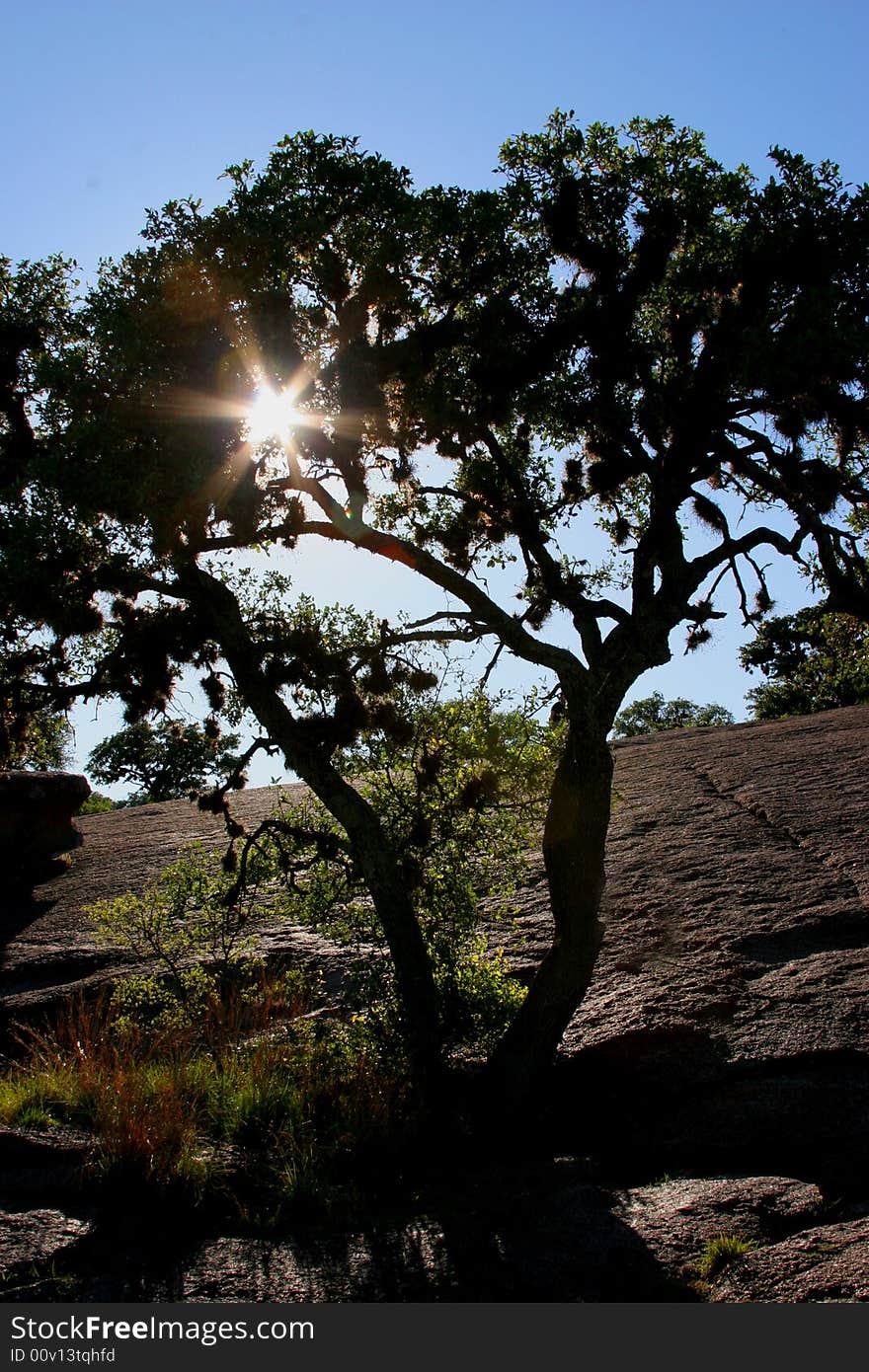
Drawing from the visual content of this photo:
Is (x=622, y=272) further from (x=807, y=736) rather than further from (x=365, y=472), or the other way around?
(x=807, y=736)

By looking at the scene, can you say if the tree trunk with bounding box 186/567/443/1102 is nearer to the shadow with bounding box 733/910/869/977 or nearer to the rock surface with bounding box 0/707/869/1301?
the rock surface with bounding box 0/707/869/1301

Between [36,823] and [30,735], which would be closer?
[30,735]

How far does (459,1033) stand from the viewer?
32.7 feet

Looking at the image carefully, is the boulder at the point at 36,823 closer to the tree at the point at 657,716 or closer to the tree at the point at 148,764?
the tree at the point at 148,764

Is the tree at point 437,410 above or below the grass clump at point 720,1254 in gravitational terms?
above

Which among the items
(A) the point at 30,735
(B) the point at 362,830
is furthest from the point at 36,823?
(B) the point at 362,830

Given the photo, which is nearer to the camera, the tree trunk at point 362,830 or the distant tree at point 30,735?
the tree trunk at point 362,830

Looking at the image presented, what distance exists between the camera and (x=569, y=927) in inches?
367

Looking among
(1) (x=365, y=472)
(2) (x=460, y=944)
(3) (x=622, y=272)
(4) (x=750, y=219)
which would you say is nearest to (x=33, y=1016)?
(2) (x=460, y=944)

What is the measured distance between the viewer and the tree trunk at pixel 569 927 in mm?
9281

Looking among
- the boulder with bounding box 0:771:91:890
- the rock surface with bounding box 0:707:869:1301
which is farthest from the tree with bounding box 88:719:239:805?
the rock surface with bounding box 0:707:869:1301

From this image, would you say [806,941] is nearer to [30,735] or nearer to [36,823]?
[30,735]

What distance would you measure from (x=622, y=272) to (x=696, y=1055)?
793 cm

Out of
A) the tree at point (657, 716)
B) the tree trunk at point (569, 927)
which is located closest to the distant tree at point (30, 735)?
the tree trunk at point (569, 927)
